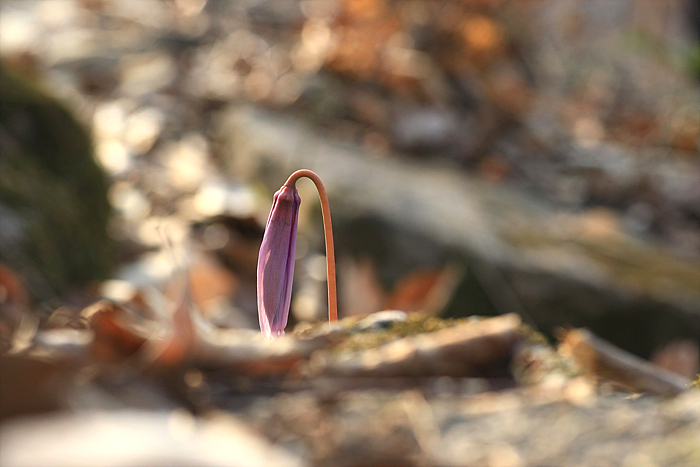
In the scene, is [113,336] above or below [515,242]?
below

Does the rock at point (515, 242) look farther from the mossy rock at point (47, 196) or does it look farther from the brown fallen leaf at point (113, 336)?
the brown fallen leaf at point (113, 336)

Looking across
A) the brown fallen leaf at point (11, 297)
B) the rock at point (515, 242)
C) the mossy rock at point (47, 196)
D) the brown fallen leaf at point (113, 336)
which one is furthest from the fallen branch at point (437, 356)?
the rock at point (515, 242)

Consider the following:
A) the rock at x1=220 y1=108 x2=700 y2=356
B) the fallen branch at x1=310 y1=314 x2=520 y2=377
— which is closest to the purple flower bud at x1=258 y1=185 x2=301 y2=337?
the fallen branch at x1=310 y1=314 x2=520 y2=377

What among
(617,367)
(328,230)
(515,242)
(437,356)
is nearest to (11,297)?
(328,230)

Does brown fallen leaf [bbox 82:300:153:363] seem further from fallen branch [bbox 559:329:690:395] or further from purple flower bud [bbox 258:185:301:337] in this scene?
fallen branch [bbox 559:329:690:395]

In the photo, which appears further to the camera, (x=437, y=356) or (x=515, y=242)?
(x=515, y=242)

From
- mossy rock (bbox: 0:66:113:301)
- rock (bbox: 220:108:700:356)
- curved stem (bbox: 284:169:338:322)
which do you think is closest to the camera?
curved stem (bbox: 284:169:338:322)

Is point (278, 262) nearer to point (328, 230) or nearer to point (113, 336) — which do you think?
point (328, 230)

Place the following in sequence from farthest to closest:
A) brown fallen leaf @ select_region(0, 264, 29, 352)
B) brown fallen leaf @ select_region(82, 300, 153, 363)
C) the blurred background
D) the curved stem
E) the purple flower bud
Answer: the blurred background < brown fallen leaf @ select_region(0, 264, 29, 352) < the purple flower bud < the curved stem < brown fallen leaf @ select_region(82, 300, 153, 363)
